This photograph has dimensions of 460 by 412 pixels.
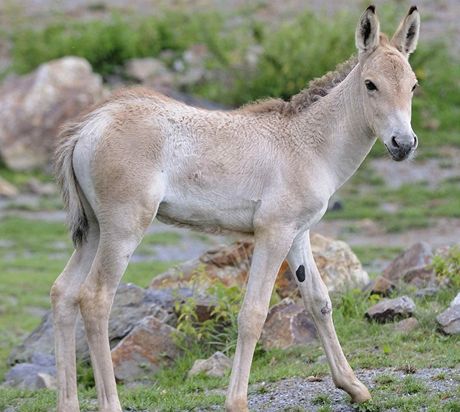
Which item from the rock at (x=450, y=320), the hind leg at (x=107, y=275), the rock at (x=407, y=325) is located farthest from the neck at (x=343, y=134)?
the rock at (x=407, y=325)

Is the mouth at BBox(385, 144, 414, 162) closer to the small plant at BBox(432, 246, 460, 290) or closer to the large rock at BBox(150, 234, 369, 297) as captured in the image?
the small plant at BBox(432, 246, 460, 290)

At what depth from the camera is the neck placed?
8.49 m

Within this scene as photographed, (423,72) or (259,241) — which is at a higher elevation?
(423,72)

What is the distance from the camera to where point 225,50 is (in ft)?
80.4

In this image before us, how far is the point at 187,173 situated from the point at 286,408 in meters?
1.92

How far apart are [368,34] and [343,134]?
2.54 feet

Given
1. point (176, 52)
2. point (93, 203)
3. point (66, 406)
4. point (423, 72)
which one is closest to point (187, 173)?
point (93, 203)

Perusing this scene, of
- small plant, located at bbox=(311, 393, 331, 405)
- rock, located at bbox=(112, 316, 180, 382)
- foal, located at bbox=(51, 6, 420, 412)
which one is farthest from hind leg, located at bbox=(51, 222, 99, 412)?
rock, located at bbox=(112, 316, 180, 382)

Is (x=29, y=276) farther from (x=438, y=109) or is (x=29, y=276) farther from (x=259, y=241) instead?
(x=438, y=109)

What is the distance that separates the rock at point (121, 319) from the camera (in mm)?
11125

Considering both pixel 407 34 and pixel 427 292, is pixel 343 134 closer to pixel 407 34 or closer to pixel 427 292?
pixel 407 34

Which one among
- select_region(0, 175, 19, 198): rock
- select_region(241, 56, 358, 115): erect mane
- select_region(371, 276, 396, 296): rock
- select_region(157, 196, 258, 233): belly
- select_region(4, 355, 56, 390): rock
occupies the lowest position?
select_region(4, 355, 56, 390): rock

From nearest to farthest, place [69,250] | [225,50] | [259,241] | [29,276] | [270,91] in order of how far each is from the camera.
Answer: [259,241] → [29,276] → [69,250] → [270,91] → [225,50]

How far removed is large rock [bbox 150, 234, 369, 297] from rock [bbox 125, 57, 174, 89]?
12.0m
